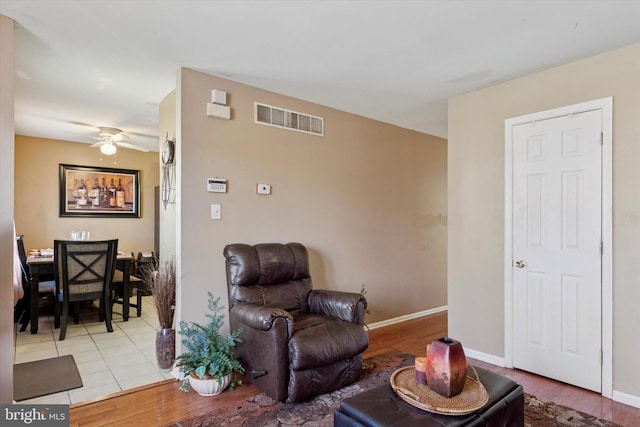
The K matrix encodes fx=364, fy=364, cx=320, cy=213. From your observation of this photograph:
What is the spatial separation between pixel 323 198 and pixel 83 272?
9.23 ft

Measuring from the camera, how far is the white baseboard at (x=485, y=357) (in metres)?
3.24

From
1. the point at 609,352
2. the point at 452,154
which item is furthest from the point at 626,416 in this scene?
the point at 452,154

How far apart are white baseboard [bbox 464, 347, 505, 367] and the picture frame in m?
5.44

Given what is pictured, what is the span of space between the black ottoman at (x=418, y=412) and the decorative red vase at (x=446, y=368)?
0.13 metres

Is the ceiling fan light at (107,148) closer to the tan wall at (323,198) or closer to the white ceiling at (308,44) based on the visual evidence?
the white ceiling at (308,44)

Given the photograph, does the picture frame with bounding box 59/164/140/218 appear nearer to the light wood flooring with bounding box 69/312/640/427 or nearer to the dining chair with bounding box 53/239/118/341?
the dining chair with bounding box 53/239/118/341

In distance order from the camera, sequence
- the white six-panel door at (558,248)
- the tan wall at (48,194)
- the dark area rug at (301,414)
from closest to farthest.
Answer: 1. the dark area rug at (301,414)
2. the white six-panel door at (558,248)
3. the tan wall at (48,194)

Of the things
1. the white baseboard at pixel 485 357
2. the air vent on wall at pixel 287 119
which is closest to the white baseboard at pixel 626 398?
the white baseboard at pixel 485 357

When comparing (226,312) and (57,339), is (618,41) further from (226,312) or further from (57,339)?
(57,339)

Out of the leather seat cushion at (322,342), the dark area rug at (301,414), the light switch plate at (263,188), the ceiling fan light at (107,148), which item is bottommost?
the dark area rug at (301,414)

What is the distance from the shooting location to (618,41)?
252cm

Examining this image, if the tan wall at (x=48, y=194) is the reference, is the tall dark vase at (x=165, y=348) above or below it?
below

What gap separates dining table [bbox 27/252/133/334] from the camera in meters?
3.98

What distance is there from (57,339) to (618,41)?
5.54m
